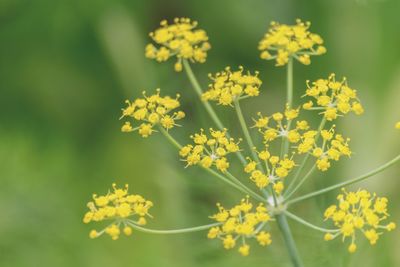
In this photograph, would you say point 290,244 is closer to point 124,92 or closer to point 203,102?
point 203,102

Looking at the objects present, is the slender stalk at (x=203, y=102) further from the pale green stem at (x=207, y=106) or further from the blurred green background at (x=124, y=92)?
the blurred green background at (x=124, y=92)

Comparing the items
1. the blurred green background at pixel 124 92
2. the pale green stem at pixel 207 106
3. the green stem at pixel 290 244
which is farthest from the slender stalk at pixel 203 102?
the blurred green background at pixel 124 92

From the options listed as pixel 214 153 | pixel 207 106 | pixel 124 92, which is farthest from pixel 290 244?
pixel 124 92

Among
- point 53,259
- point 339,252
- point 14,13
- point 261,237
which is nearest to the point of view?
point 261,237

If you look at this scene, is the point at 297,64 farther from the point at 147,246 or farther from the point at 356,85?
the point at 147,246

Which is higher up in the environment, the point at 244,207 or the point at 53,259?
the point at 53,259

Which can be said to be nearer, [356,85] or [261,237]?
[261,237]

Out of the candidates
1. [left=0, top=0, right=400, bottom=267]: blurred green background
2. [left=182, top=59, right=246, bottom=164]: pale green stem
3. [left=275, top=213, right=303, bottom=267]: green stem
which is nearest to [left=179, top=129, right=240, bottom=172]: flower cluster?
[left=182, top=59, right=246, bottom=164]: pale green stem

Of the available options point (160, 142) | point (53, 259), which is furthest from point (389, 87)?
point (53, 259)
